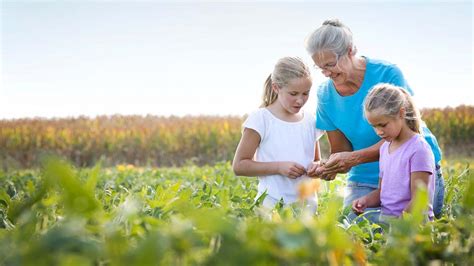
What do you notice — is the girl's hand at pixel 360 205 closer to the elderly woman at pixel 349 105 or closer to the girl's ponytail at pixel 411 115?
the elderly woman at pixel 349 105

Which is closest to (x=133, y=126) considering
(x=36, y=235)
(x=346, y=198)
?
(x=346, y=198)

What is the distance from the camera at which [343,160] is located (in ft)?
12.9

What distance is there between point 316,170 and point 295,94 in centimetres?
47

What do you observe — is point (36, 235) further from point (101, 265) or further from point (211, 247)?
point (211, 247)

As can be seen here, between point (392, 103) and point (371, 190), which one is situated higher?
point (392, 103)

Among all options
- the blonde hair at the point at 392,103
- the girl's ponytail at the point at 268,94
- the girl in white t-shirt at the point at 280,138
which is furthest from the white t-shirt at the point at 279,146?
the blonde hair at the point at 392,103

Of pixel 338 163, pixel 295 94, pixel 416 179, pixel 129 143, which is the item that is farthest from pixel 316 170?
pixel 129 143

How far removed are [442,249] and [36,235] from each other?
96 centimetres

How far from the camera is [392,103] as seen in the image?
358cm

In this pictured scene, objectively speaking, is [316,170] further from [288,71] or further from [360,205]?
[288,71]

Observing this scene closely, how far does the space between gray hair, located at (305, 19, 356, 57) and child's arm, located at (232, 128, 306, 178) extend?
2.11 feet

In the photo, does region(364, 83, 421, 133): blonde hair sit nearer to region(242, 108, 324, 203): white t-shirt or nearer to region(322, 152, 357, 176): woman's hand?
region(322, 152, 357, 176): woman's hand

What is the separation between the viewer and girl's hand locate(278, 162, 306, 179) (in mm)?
3836

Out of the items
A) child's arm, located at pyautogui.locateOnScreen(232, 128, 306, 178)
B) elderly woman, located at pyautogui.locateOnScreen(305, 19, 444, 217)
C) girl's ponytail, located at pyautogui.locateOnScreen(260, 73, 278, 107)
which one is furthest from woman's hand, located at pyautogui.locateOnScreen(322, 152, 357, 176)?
girl's ponytail, located at pyautogui.locateOnScreen(260, 73, 278, 107)
